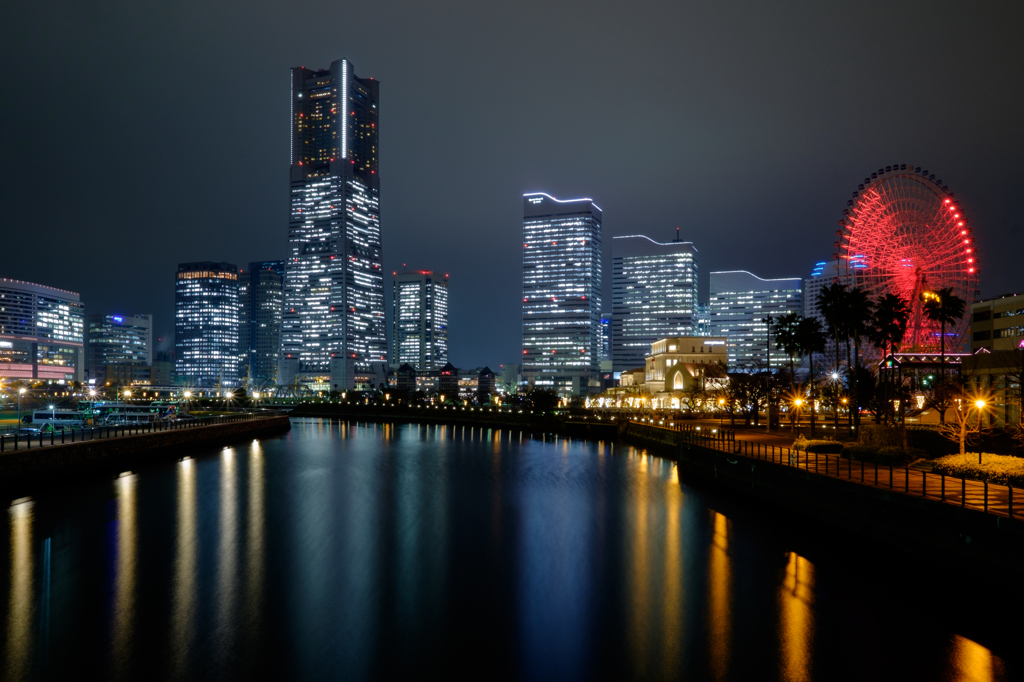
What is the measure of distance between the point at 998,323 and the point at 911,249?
41.0 m

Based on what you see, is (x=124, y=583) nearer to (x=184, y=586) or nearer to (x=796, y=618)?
(x=184, y=586)

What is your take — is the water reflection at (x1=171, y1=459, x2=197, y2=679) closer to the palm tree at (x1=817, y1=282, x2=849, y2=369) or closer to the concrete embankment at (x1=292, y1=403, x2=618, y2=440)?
the palm tree at (x1=817, y1=282, x2=849, y2=369)

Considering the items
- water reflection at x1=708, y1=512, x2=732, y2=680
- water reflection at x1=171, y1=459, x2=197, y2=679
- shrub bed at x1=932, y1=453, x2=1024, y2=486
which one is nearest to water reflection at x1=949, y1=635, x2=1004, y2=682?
water reflection at x1=708, y1=512, x2=732, y2=680

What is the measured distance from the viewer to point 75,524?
31.5 metres

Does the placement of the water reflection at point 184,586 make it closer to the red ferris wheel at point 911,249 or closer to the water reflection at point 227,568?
the water reflection at point 227,568

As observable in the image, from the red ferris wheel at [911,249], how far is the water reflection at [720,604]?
37630 millimetres

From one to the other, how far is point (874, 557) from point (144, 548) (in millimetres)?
29793

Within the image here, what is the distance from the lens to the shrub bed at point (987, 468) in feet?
81.3

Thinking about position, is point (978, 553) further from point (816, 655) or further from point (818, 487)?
point (818, 487)

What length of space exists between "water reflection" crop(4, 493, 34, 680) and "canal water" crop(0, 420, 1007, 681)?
3.1 inches

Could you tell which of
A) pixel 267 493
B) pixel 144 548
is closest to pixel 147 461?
pixel 267 493

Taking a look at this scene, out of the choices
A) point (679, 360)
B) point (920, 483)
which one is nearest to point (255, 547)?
point (920, 483)

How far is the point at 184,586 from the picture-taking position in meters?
23.2

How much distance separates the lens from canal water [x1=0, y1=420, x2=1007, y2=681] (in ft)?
56.4
